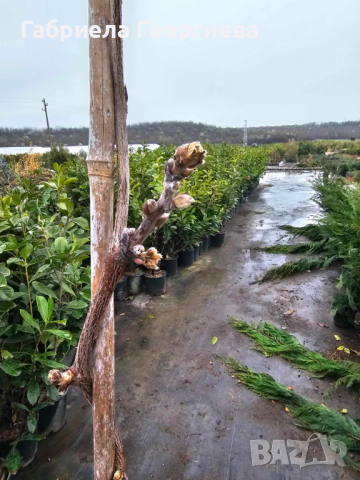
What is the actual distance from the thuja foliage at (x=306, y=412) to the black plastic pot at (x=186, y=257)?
7.26 feet

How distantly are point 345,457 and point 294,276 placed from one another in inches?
107

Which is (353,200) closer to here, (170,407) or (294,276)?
(294,276)

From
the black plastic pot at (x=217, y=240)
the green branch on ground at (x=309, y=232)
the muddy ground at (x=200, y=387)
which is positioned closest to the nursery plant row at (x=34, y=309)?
the muddy ground at (x=200, y=387)

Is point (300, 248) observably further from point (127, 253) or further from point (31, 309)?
point (127, 253)

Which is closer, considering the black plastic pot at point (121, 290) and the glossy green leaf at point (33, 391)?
the glossy green leaf at point (33, 391)

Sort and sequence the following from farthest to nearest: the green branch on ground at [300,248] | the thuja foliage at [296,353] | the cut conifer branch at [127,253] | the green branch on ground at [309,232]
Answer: the green branch on ground at [309,232]
the green branch on ground at [300,248]
the thuja foliage at [296,353]
the cut conifer branch at [127,253]

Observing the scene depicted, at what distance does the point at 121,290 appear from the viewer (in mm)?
3510

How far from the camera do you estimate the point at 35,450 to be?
1.69 meters

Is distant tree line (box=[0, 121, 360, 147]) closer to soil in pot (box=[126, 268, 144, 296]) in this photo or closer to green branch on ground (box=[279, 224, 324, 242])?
soil in pot (box=[126, 268, 144, 296])

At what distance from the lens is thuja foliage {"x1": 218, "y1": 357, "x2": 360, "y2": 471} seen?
1794 millimetres

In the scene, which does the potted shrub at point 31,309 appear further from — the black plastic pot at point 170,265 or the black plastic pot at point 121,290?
the black plastic pot at point 170,265

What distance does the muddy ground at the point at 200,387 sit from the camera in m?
1.70

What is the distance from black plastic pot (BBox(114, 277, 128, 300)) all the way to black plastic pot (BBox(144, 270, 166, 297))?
26 centimetres

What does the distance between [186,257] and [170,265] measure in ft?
1.46
